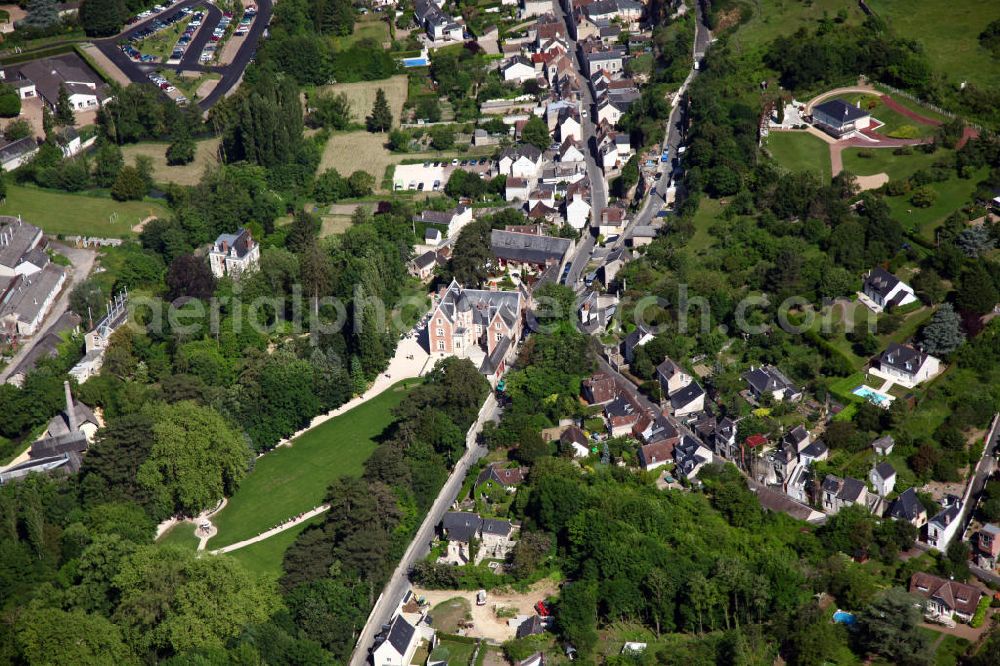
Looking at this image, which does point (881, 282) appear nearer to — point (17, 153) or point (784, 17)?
point (784, 17)

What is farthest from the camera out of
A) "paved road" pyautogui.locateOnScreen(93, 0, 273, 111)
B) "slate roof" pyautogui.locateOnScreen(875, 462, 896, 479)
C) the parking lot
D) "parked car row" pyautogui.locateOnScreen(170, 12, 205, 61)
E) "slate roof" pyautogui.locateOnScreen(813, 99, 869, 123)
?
"parked car row" pyautogui.locateOnScreen(170, 12, 205, 61)

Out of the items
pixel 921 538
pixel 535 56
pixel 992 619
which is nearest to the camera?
pixel 992 619

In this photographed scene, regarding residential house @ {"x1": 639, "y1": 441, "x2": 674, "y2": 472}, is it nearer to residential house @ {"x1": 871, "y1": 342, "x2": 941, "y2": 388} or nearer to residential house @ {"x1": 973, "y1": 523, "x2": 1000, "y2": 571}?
residential house @ {"x1": 871, "y1": 342, "x2": 941, "y2": 388}

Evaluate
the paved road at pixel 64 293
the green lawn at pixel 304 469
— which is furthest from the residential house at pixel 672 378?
the paved road at pixel 64 293

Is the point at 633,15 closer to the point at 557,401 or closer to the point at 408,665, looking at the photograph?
the point at 557,401

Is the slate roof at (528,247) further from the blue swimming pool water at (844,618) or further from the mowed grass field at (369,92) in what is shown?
the blue swimming pool water at (844,618)

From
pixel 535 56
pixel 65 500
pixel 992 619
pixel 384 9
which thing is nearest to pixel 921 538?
pixel 992 619

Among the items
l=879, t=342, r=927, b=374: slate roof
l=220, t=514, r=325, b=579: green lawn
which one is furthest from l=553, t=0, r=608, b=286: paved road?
l=220, t=514, r=325, b=579: green lawn
